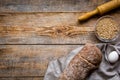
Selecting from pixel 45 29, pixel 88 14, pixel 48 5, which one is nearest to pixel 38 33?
pixel 45 29

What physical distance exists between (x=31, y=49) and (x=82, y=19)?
0.28 metres

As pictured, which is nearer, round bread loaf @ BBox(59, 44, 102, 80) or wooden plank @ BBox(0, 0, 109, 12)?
round bread loaf @ BBox(59, 44, 102, 80)

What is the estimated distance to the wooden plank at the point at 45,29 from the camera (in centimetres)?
163

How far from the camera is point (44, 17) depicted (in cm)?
166

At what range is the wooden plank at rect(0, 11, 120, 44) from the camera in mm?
1631

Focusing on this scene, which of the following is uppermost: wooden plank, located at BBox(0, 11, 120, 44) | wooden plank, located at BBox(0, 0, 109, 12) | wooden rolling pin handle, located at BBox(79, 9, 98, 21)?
wooden plank, located at BBox(0, 0, 109, 12)

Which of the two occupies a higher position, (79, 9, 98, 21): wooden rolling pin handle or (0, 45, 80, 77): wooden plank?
(79, 9, 98, 21): wooden rolling pin handle

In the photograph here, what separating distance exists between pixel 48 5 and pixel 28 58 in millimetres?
275

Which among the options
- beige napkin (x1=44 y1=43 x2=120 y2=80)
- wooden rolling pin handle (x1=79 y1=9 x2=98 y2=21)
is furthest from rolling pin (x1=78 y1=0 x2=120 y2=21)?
beige napkin (x1=44 y1=43 x2=120 y2=80)

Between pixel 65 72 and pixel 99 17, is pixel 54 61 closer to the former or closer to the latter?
pixel 65 72

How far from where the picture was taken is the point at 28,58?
1627 millimetres

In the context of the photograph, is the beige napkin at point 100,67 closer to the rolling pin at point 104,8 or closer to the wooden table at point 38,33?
the wooden table at point 38,33

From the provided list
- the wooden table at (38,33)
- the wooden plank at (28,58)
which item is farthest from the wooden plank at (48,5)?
the wooden plank at (28,58)

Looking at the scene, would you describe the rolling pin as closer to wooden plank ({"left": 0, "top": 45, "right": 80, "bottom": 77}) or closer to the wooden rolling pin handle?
the wooden rolling pin handle
